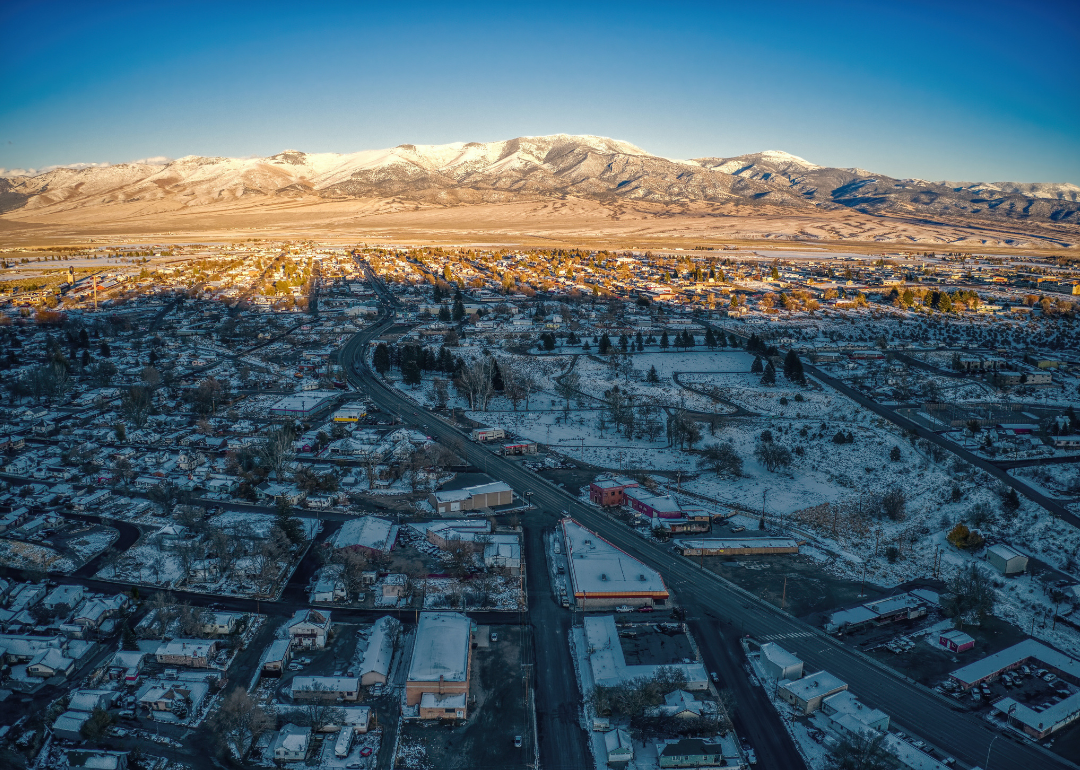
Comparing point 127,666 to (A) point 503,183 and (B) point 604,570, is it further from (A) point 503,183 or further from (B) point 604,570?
(A) point 503,183

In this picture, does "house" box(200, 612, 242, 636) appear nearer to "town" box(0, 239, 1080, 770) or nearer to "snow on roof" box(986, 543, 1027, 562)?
"town" box(0, 239, 1080, 770)

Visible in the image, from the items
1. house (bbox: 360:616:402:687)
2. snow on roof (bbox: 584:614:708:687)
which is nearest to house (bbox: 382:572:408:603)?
house (bbox: 360:616:402:687)

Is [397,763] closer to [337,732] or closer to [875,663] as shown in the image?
[337,732]

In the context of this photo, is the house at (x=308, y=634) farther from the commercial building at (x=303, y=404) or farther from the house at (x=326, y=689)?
the commercial building at (x=303, y=404)

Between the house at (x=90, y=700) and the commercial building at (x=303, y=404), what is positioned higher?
the commercial building at (x=303, y=404)

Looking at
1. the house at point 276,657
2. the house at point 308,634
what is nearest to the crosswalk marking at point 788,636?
the house at point 308,634

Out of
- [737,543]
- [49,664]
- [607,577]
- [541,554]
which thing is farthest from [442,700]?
[737,543]

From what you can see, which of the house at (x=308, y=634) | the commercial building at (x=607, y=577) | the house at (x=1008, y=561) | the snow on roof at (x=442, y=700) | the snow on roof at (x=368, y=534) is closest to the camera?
the snow on roof at (x=442, y=700)

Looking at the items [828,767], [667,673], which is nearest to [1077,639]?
[828,767]
